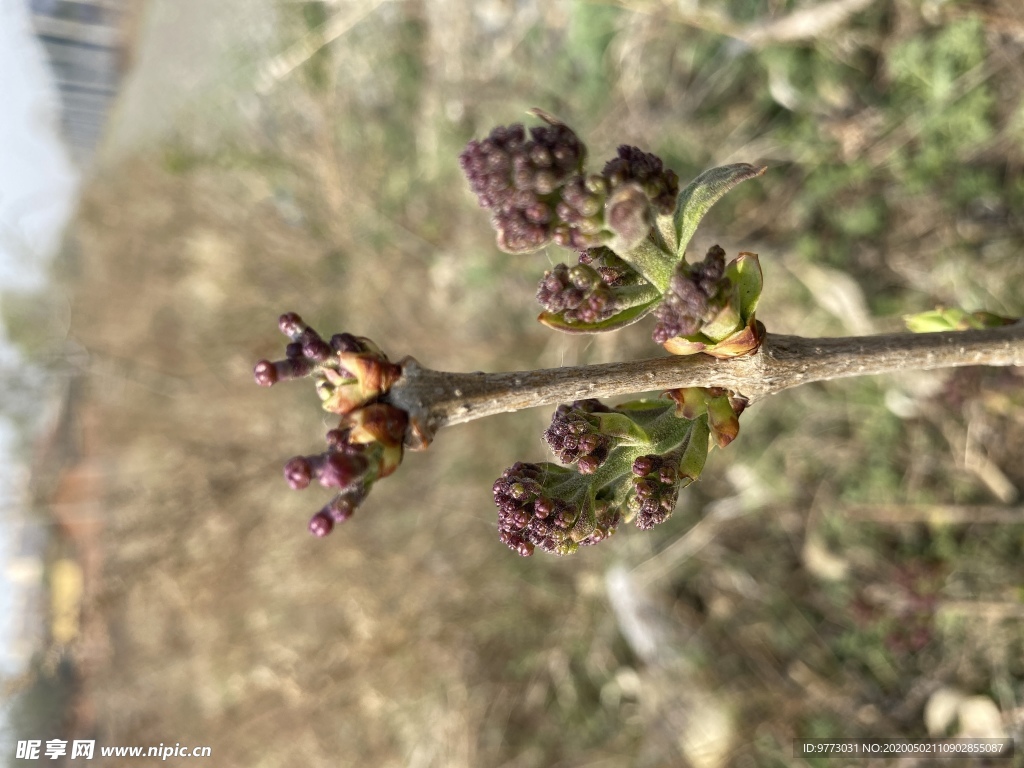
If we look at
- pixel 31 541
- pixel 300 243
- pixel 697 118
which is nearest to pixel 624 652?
pixel 697 118

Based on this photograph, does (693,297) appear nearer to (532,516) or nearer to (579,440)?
(579,440)

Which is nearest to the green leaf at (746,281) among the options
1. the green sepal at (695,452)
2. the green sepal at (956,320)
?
the green sepal at (695,452)

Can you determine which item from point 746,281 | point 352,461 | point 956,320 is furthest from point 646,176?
point 956,320

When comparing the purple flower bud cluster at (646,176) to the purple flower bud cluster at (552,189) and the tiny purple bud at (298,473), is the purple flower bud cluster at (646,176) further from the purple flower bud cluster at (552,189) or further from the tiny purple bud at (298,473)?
the tiny purple bud at (298,473)

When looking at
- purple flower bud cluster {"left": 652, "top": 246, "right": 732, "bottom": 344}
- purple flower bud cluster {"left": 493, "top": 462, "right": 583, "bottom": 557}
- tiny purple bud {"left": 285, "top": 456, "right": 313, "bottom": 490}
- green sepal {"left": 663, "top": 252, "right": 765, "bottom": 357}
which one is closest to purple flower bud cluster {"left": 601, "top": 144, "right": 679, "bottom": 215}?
purple flower bud cluster {"left": 652, "top": 246, "right": 732, "bottom": 344}

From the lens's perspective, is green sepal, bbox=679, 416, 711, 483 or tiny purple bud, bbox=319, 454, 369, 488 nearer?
tiny purple bud, bbox=319, 454, 369, 488

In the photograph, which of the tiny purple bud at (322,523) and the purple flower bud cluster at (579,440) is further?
the purple flower bud cluster at (579,440)

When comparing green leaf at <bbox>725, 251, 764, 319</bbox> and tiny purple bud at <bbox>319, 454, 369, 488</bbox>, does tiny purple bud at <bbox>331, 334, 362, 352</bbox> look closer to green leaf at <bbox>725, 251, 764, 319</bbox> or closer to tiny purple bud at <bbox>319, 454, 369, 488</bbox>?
tiny purple bud at <bbox>319, 454, 369, 488</bbox>
